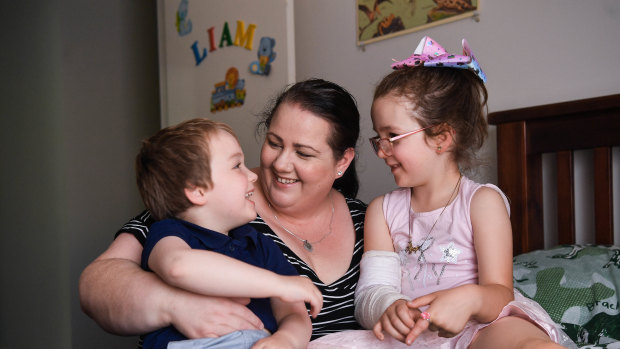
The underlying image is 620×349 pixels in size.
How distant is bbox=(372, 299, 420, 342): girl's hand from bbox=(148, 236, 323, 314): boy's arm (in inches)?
8.0

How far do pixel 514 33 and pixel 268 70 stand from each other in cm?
116

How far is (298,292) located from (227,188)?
1.00 ft

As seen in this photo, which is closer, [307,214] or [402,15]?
[307,214]

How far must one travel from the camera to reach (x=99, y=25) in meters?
3.77

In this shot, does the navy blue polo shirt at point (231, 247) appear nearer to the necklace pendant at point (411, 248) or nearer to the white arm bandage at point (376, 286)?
the white arm bandage at point (376, 286)

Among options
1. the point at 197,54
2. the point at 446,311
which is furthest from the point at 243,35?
the point at 446,311

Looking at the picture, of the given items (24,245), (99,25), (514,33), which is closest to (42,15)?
(99,25)

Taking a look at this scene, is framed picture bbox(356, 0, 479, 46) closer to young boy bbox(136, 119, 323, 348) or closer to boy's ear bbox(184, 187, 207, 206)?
young boy bbox(136, 119, 323, 348)

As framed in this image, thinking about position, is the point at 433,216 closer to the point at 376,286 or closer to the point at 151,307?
the point at 376,286

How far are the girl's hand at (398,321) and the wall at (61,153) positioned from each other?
2813mm

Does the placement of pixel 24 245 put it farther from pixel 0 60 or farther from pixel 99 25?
pixel 99 25

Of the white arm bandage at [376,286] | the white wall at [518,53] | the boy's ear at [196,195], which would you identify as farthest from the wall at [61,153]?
the boy's ear at [196,195]

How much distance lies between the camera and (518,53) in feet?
6.42

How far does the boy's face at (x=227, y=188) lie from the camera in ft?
3.79
